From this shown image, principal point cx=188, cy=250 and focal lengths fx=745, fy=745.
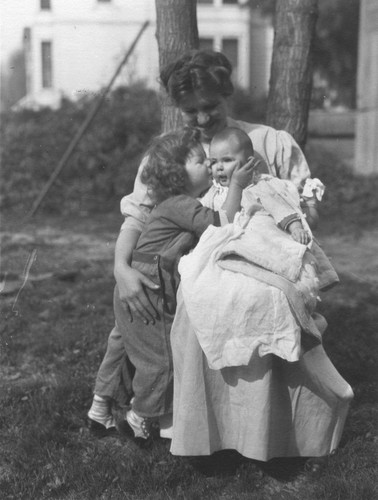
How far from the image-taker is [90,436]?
3572 millimetres

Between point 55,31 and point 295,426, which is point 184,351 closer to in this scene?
point 295,426

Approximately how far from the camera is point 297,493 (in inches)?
119

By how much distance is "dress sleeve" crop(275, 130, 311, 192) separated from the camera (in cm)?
332

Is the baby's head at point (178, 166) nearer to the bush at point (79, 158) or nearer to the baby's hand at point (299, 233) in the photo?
the baby's hand at point (299, 233)

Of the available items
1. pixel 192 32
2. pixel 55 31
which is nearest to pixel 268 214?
pixel 192 32

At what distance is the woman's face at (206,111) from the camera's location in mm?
3111

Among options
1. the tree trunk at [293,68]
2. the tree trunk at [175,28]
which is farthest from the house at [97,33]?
the tree trunk at [175,28]

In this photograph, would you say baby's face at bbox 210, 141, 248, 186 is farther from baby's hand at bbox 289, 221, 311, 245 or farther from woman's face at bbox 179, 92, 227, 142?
baby's hand at bbox 289, 221, 311, 245

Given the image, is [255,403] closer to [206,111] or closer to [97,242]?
[206,111]

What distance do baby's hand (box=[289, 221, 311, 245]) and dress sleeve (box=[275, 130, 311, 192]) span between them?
16.7 inches

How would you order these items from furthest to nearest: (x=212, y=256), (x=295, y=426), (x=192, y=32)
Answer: (x=192, y=32)
(x=295, y=426)
(x=212, y=256)

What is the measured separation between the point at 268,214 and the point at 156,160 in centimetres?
51

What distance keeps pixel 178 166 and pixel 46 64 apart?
27610mm

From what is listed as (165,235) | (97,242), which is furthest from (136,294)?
(97,242)
